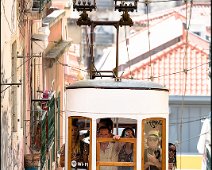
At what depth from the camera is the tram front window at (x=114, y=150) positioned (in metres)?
21.3

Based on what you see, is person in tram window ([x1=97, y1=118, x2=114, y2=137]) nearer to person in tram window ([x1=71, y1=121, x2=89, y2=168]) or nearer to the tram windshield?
the tram windshield

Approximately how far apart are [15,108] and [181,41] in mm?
18342

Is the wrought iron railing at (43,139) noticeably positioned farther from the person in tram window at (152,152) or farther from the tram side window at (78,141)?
the person in tram window at (152,152)

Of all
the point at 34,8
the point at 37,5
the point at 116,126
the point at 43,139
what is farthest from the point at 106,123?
the point at 43,139

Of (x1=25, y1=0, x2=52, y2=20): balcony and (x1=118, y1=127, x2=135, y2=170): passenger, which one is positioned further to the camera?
(x1=25, y1=0, x2=52, y2=20): balcony

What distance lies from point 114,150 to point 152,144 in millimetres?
782

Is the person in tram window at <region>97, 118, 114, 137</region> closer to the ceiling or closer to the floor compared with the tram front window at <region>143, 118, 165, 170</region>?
closer to the ceiling

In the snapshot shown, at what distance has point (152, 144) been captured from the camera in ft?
71.5

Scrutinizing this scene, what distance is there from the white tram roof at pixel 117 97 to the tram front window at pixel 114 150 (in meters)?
0.33

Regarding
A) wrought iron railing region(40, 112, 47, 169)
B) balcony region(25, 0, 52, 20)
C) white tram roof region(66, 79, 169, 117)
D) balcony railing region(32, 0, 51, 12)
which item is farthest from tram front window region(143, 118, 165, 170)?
wrought iron railing region(40, 112, 47, 169)

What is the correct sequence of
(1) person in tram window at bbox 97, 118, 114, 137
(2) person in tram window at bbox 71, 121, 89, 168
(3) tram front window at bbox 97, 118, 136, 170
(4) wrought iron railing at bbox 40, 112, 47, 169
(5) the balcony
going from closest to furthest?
(3) tram front window at bbox 97, 118, 136, 170
(1) person in tram window at bbox 97, 118, 114, 137
(2) person in tram window at bbox 71, 121, 89, 168
(5) the balcony
(4) wrought iron railing at bbox 40, 112, 47, 169

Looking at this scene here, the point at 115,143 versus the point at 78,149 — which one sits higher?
the point at 115,143

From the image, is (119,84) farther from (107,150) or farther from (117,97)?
(107,150)

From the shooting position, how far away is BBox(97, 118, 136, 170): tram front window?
21.3 metres
